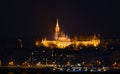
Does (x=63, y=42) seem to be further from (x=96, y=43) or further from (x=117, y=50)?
(x=117, y=50)

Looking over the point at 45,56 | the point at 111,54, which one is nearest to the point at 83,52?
the point at 111,54

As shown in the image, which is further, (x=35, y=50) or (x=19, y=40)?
(x=19, y=40)

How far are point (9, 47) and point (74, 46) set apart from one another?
16.1 m

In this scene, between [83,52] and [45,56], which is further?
[83,52]

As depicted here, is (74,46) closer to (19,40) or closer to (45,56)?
(19,40)

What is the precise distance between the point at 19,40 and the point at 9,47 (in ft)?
38.4

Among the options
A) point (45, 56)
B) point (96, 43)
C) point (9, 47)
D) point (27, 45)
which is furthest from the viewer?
point (96, 43)

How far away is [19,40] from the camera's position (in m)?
114

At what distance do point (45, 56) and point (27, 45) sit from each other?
84.1 feet

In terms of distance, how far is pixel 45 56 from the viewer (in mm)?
86438

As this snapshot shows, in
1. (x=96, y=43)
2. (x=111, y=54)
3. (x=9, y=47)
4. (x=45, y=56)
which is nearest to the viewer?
(x=45, y=56)

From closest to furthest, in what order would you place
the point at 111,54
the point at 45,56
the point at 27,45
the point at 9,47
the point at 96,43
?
the point at 45,56
the point at 111,54
the point at 9,47
the point at 27,45
the point at 96,43

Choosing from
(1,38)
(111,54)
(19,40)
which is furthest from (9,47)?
(111,54)

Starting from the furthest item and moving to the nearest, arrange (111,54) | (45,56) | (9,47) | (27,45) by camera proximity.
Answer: (27,45) < (9,47) < (111,54) < (45,56)
